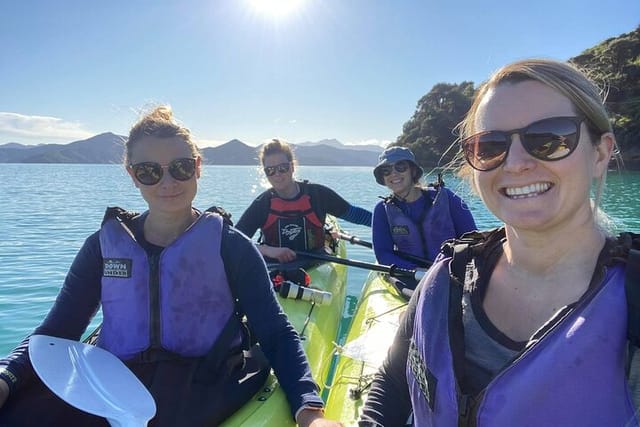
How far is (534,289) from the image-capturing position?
3.98ft

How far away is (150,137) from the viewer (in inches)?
83.8

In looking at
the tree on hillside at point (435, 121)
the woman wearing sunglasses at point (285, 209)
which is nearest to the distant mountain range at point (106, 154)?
the tree on hillside at point (435, 121)

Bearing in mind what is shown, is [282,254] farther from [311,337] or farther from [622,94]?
[622,94]

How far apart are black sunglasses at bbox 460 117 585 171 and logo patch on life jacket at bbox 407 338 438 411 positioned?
0.64 meters

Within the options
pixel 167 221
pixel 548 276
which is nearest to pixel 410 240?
pixel 167 221

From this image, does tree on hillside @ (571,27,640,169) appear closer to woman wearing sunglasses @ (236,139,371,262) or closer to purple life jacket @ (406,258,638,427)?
woman wearing sunglasses @ (236,139,371,262)

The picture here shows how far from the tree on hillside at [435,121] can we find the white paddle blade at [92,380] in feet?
118

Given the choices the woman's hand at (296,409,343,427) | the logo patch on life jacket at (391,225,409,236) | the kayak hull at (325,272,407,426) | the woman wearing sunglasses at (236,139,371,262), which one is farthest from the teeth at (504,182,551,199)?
the woman wearing sunglasses at (236,139,371,262)

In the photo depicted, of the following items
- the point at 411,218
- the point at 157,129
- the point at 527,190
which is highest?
the point at 157,129

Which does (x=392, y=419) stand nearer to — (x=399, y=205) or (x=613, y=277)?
(x=613, y=277)

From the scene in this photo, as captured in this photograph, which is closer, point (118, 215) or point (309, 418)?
point (309, 418)

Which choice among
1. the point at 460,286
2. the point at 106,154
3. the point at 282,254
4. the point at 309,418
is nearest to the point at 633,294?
the point at 460,286

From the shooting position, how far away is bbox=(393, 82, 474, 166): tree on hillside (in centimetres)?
4069

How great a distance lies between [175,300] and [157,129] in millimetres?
870
